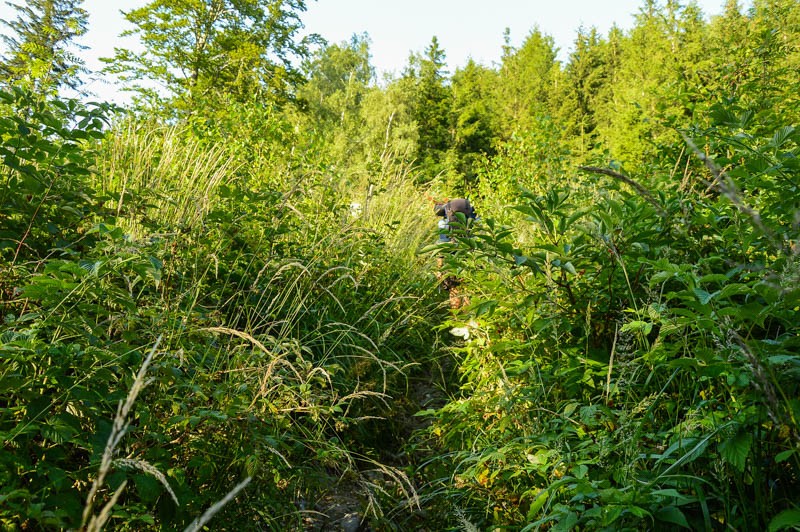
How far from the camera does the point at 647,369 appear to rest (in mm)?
2129

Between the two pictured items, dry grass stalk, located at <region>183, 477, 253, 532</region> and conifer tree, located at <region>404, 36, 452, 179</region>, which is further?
conifer tree, located at <region>404, 36, 452, 179</region>

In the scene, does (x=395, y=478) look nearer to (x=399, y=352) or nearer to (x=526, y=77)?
(x=399, y=352)

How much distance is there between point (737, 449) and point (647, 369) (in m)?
0.71

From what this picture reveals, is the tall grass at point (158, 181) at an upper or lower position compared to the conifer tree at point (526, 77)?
lower

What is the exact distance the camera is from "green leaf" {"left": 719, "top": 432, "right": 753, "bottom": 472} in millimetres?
1395

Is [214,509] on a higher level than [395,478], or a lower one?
higher

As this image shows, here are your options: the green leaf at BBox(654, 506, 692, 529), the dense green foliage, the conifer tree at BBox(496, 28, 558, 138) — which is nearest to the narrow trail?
the dense green foliage

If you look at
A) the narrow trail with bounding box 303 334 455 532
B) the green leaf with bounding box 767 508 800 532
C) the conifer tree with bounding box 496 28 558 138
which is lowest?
the narrow trail with bounding box 303 334 455 532

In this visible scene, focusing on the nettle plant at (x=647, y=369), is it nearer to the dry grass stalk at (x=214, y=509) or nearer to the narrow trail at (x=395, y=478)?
the narrow trail at (x=395, y=478)

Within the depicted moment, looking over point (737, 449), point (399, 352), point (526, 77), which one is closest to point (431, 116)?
point (526, 77)

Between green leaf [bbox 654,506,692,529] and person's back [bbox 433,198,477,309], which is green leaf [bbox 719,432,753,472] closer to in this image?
green leaf [bbox 654,506,692,529]

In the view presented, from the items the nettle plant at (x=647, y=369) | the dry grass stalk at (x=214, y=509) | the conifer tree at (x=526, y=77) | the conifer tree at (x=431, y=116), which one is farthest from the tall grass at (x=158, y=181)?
the conifer tree at (x=526, y=77)

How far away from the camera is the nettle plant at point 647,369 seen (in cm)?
144

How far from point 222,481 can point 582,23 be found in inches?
1466
